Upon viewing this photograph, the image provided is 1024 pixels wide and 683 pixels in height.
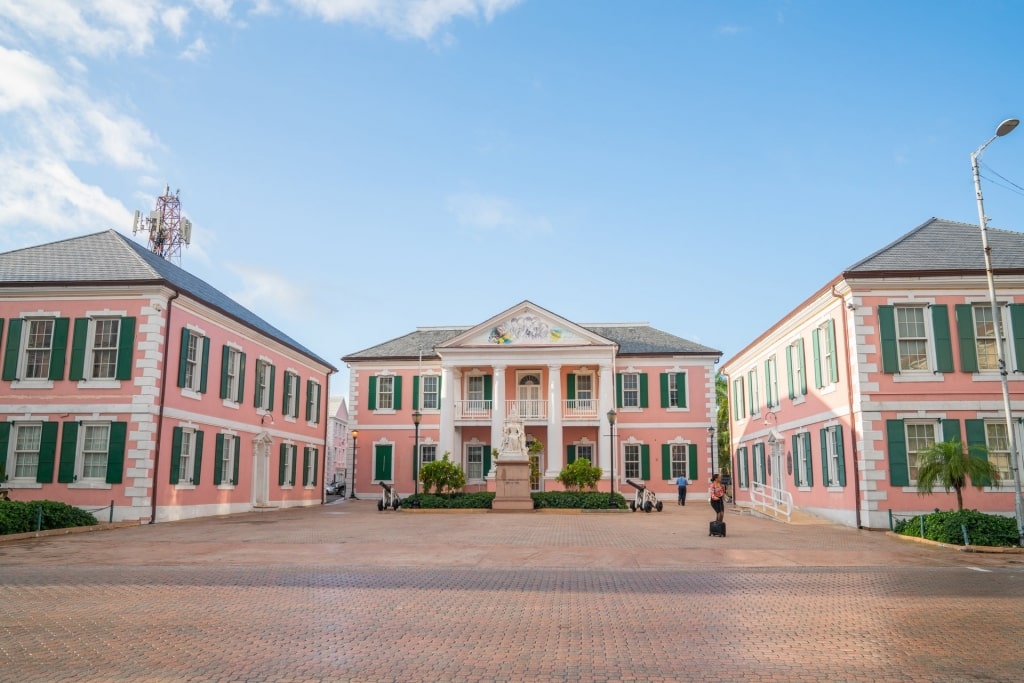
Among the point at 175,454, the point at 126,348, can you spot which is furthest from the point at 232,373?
the point at 126,348

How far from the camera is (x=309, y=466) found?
34938 millimetres

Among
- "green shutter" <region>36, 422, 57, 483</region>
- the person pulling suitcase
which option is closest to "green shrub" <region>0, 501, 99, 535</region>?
"green shutter" <region>36, 422, 57, 483</region>

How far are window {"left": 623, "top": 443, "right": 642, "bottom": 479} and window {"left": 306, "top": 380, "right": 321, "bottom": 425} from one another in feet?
47.8

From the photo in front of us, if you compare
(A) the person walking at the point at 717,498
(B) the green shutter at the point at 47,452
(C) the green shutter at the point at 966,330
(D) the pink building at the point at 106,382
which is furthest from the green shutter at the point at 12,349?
(C) the green shutter at the point at 966,330

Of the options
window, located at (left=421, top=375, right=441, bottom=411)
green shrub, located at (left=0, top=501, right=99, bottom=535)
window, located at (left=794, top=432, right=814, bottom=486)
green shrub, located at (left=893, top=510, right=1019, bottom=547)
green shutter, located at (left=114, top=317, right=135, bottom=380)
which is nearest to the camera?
green shrub, located at (left=893, top=510, right=1019, bottom=547)

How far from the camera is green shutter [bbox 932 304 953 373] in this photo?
20.3 metres

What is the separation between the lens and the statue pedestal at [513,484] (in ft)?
89.5

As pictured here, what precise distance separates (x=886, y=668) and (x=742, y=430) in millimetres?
28325

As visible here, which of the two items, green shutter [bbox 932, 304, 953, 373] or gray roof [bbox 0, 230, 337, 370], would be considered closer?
green shutter [bbox 932, 304, 953, 373]

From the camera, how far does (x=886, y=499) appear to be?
19844mm

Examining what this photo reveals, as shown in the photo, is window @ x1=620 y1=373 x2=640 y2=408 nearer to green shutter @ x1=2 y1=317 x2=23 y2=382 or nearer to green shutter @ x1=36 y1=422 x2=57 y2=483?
green shutter @ x1=36 y1=422 x2=57 y2=483

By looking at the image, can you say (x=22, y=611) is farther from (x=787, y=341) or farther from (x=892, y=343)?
(x=787, y=341)

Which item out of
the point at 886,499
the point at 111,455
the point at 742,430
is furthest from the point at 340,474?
the point at 886,499

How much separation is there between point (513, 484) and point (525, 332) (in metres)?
10.9
